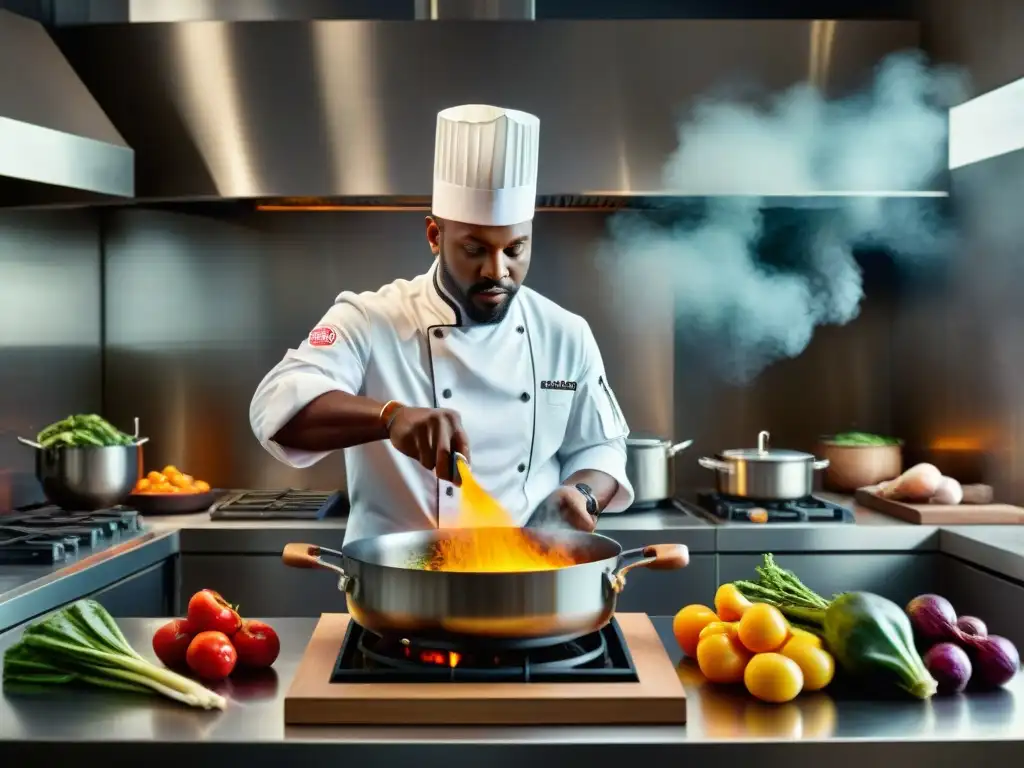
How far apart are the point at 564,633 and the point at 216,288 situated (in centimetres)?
272

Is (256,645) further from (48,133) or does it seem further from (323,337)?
(48,133)

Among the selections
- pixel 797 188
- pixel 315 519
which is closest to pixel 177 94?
pixel 315 519

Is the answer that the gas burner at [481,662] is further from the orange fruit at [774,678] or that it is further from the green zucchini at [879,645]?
the green zucchini at [879,645]

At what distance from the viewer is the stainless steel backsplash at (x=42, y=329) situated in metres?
3.19

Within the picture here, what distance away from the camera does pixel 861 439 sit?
3.59m

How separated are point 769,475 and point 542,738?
2.09 metres

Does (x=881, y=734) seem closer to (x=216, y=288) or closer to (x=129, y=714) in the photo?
(x=129, y=714)

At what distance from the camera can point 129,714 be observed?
131 cm

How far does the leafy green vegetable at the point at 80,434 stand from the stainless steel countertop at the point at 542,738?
1818mm

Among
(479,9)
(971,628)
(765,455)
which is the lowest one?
(971,628)

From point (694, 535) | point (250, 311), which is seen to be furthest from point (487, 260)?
point (250, 311)

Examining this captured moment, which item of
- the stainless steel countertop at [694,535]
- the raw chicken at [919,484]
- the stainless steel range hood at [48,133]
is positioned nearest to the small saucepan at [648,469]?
the stainless steel countertop at [694,535]

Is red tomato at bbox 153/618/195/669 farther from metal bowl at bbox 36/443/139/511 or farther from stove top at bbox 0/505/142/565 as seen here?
metal bowl at bbox 36/443/139/511

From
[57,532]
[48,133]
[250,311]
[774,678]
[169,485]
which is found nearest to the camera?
[774,678]
